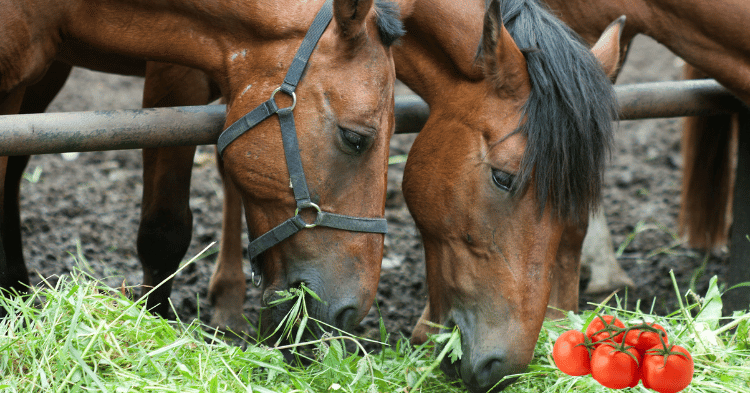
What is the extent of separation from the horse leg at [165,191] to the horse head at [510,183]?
1188mm

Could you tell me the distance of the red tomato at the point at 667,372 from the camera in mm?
1374

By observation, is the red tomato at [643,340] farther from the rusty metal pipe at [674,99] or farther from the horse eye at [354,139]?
the rusty metal pipe at [674,99]

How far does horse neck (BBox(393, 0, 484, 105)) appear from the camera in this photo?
221cm

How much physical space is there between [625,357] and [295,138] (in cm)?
105

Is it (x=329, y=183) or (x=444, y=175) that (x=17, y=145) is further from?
(x=444, y=175)

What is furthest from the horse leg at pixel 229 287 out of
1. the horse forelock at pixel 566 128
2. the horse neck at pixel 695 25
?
the horse neck at pixel 695 25

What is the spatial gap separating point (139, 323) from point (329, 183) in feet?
2.18

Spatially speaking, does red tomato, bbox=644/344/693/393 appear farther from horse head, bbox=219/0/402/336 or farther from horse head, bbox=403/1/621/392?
horse head, bbox=219/0/402/336

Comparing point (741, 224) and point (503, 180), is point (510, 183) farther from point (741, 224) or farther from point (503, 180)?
point (741, 224)

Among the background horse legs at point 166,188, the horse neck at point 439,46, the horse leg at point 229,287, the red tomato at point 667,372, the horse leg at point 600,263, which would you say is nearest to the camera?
the red tomato at point 667,372

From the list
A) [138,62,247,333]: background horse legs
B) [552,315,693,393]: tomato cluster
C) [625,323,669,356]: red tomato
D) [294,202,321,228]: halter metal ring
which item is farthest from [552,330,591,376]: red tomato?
[138,62,247,333]: background horse legs

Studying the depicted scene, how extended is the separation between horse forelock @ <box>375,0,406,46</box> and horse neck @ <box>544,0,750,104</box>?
1.09 meters

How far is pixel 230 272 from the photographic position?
3244mm

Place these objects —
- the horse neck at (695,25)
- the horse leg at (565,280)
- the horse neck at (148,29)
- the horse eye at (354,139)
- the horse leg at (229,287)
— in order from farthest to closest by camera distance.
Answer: the horse leg at (229,287) → the horse leg at (565,280) → the horse neck at (695,25) → the horse neck at (148,29) → the horse eye at (354,139)
